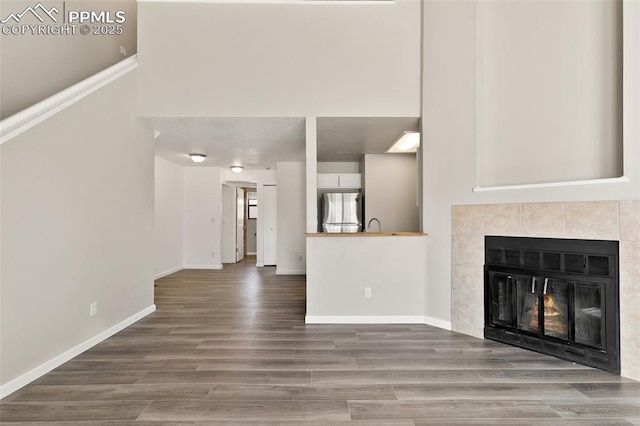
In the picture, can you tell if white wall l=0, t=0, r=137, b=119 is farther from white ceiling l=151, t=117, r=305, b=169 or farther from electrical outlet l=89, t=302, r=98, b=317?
electrical outlet l=89, t=302, r=98, b=317

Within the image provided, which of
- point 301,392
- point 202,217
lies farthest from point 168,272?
point 301,392

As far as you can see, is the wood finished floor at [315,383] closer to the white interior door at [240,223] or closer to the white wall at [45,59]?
the white wall at [45,59]

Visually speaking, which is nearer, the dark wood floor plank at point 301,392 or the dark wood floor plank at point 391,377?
the dark wood floor plank at point 301,392

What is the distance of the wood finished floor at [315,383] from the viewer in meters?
1.91

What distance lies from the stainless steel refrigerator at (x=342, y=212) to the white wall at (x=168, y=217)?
3.48 m

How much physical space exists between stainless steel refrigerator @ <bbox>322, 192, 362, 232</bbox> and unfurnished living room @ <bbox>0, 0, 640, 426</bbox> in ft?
4.76

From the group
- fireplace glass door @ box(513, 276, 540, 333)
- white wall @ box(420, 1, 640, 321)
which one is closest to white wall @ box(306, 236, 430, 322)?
white wall @ box(420, 1, 640, 321)

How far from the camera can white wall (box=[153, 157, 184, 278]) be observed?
643 centimetres

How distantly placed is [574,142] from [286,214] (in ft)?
16.9

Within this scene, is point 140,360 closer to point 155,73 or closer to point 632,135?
point 155,73

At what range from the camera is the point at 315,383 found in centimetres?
227

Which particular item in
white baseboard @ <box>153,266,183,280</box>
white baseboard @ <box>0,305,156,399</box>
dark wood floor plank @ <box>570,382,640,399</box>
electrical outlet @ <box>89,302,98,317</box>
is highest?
electrical outlet @ <box>89,302,98,317</box>

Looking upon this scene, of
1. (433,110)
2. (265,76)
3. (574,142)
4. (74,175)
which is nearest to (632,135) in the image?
(574,142)

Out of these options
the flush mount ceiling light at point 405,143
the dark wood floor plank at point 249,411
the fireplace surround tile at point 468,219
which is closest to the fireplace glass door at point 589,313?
the fireplace surround tile at point 468,219
